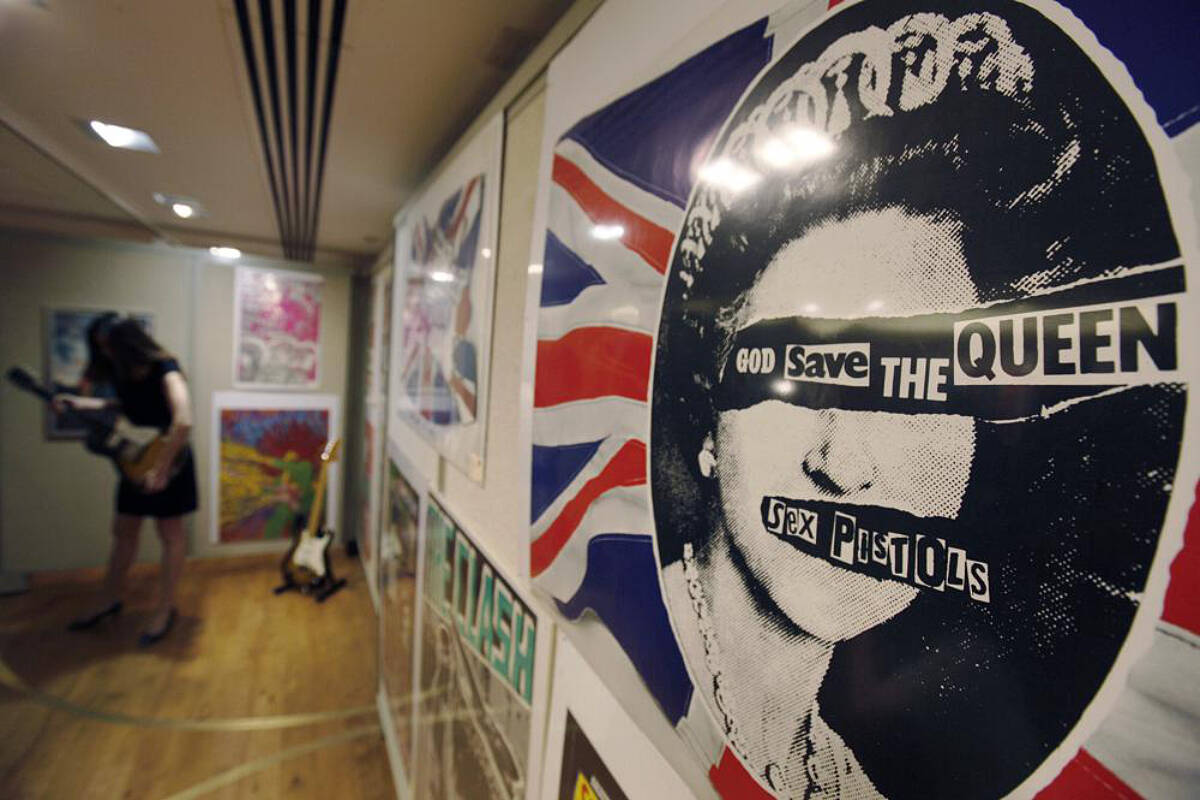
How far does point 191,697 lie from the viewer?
2.47 meters

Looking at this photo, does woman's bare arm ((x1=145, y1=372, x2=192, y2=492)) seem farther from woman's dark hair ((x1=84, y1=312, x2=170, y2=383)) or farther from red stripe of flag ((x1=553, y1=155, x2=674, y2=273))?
red stripe of flag ((x1=553, y1=155, x2=674, y2=273))

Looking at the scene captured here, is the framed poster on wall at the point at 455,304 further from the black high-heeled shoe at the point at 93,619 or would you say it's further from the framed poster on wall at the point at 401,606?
the black high-heeled shoe at the point at 93,619

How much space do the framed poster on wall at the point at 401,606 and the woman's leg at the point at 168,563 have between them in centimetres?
133

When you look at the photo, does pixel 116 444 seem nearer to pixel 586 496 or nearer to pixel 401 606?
pixel 401 606

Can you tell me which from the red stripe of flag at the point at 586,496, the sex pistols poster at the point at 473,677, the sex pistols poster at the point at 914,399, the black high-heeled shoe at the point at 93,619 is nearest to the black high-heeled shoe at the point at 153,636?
the black high-heeled shoe at the point at 93,619

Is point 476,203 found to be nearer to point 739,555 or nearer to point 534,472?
point 534,472

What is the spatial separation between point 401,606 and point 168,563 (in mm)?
1812

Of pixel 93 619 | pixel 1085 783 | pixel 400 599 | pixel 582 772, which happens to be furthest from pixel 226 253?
pixel 1085 783

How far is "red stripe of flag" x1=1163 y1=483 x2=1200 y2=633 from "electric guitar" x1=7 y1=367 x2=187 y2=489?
3571 mm

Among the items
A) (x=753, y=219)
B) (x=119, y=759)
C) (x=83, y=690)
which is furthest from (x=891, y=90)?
(x=83, y=690)

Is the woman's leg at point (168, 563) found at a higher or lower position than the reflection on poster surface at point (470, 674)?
lower

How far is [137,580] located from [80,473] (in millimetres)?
819

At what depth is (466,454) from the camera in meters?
1.24

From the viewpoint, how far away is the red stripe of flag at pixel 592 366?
1.93ft
